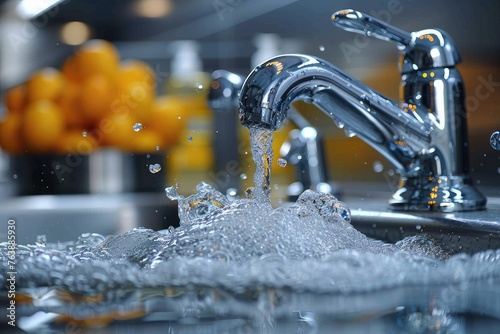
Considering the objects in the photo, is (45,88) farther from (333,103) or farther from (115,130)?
(333,103)

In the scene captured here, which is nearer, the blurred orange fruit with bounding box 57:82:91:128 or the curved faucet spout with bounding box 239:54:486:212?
the curved faucet spout with bounding box 239:54:486:212

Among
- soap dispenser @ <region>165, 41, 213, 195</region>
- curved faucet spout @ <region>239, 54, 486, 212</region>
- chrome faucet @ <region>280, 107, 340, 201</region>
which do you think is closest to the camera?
curved faucet spout @ <region>239, 54, 486, 212</region>

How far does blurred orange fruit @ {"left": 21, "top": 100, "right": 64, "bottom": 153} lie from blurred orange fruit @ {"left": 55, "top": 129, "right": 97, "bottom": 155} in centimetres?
1

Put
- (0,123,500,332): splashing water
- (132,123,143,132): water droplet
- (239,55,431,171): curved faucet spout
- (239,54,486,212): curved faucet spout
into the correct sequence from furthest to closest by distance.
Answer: (132,123,143,132): water droplet → (239,54,486,212): curved faucet spout → (239,55,431,171): curved faucet spout → (0,123,500,332): splashing water

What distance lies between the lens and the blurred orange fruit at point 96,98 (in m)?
1.19

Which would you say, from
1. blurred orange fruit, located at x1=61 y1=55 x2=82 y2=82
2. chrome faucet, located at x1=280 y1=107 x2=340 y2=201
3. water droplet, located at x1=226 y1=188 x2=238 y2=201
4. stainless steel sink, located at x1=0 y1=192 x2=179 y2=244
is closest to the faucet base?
chrome faucet, located at x1=280 y1=107 x2=340 y2=201

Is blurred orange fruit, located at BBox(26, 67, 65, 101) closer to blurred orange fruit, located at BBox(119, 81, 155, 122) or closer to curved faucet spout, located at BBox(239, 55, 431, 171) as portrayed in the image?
blurred orange fruit, located at BBox(119, 81, 155, 122)

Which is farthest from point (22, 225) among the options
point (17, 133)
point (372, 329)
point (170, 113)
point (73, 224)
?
point (372, 329)

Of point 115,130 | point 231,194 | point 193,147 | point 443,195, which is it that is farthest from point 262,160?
point 193,147

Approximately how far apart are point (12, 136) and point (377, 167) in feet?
2.07

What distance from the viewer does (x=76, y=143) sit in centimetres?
117

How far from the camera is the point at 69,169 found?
1.16 meters

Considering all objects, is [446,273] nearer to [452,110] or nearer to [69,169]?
[452,110]

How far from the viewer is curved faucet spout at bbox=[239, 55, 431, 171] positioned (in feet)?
1.69
